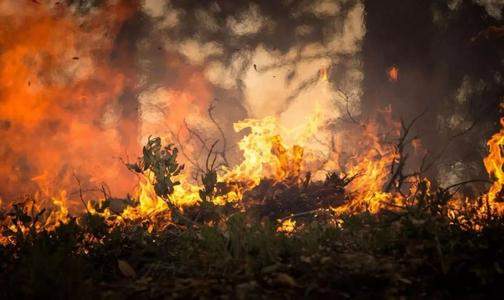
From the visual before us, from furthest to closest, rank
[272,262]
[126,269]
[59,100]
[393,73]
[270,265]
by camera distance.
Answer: [59,100] < [393,73] < [126,269] < [272,262] < [270,265]

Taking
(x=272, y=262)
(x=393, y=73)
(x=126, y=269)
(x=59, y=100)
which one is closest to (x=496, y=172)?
(x=393, y=73)

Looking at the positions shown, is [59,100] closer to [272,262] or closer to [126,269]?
[126,269]

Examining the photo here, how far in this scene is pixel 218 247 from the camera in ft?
13.1

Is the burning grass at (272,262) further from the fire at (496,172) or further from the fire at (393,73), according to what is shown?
the fire at (393,73)

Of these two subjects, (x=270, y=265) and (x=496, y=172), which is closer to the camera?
(x=270, y=265)

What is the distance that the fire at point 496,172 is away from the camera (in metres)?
8.26

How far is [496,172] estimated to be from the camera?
9.27m

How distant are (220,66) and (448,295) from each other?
1799cm

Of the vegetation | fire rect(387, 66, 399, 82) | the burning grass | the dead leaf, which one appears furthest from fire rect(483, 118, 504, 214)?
the dead leaf

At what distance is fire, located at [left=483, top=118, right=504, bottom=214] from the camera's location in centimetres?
826

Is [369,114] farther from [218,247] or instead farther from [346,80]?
[218,247]

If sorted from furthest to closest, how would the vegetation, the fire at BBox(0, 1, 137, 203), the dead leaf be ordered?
the fire at BBox(0, 1, 137, 203), the dead leaf, the vegetation

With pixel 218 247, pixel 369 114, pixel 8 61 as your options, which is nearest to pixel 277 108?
pixel 369 114

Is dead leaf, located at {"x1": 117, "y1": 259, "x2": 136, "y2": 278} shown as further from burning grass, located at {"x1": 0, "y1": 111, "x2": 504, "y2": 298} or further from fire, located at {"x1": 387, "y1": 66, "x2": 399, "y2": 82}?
fire, located at {"x1": 387, "y1": 66, "x2": 399, "y2": 82}
